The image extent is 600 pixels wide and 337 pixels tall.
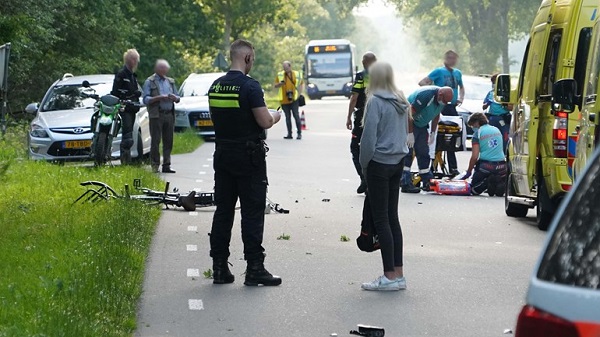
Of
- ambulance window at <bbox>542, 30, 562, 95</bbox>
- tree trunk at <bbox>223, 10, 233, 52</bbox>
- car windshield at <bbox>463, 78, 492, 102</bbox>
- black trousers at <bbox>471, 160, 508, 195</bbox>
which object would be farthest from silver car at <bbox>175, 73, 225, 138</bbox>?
tree trunk at <bbox>223, 10, 233, 52</bbox>

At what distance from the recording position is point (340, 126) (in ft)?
142

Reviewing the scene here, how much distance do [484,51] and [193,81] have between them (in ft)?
194

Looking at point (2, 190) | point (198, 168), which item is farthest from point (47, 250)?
point (198, 168)

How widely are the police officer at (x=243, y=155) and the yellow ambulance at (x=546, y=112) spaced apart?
357cm

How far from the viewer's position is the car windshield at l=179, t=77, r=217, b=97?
3456 centimetres

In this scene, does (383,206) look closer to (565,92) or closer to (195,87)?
(565,92)

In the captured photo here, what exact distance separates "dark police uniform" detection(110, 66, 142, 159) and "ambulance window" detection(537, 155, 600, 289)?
1772 centimetres

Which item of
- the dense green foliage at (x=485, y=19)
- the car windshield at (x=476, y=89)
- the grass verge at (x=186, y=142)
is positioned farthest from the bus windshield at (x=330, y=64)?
the grass verge at (x=186, y=142)

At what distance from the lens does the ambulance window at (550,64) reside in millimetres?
14445

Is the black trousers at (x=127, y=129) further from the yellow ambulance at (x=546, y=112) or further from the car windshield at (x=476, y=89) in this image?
the car windshield at (x=476, y=89)

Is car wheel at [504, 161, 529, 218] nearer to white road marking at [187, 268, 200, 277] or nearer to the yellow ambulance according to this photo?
the yellow ambulance

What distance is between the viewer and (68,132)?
75.7ft

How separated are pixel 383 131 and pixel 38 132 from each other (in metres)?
13.8

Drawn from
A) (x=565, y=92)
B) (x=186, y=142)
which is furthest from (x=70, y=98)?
(x=565, y=92)
